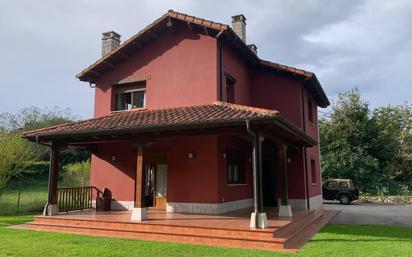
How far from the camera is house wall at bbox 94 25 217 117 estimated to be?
12930 mm

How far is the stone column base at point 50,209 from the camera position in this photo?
11.9 meters

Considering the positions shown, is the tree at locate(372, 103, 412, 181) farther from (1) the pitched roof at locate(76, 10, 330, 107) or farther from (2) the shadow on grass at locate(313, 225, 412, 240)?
(2) the shadow on grass at locate(313, 225, 412, 240)

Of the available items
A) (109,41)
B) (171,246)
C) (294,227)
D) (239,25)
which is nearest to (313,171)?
(239,25)

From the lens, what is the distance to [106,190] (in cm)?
1373


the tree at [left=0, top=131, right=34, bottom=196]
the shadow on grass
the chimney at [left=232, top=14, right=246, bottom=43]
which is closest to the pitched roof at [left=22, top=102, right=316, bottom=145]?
the shadow on grass

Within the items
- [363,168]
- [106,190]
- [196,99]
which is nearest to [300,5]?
[196,99]

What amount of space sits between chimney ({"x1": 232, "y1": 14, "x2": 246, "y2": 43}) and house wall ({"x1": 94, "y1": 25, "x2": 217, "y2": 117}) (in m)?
3.40

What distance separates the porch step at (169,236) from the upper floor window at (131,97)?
5475mm

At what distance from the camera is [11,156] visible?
15.7 m

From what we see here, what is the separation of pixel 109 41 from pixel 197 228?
10.9 metres

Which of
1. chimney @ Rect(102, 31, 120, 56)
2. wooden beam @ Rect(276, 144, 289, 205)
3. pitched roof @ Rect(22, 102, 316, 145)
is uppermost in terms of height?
chimney @ Rect(102, 31, 120, 56)

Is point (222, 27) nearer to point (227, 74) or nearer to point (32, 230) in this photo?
point (227, 74)

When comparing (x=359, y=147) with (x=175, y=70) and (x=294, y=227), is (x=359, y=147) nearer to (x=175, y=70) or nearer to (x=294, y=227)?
(x=175, y=70)

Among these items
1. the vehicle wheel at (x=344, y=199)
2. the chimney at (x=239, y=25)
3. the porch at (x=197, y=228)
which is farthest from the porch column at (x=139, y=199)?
the vehicle wheel at (x=344, y=199)
